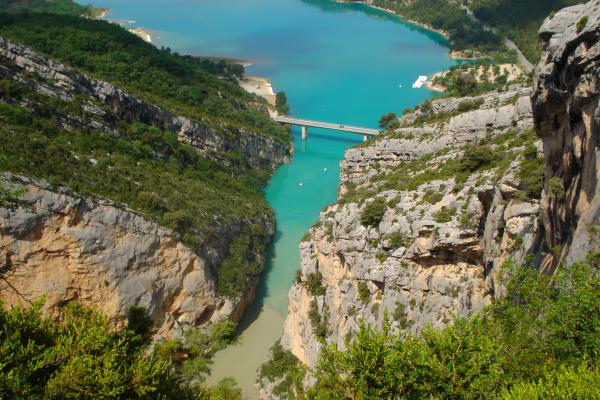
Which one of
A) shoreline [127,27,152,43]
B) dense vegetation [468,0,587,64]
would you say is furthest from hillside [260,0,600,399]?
shoreline [127,27,152,43]

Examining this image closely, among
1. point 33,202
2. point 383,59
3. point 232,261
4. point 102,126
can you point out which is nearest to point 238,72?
point 383,59

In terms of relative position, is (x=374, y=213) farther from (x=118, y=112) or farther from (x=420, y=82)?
(x=420, y=82)

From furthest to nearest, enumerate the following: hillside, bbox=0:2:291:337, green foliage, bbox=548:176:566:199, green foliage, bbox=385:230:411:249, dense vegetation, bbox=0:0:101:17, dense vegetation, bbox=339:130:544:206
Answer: dense vegetation, bbox=0:0:101:17, hillside, bbox=0:2:291:337, green foliage, bbox=385:230:411:249, dense vegetation, bbox=339:130:544:206, green foliage, bbox=548:176:566:199

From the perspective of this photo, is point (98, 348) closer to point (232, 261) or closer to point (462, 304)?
point (462, 304)

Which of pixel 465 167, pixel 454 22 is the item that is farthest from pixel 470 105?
pixel 454 22

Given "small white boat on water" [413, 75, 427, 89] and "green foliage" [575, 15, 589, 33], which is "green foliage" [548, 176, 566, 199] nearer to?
"green foliage" [575, 15, 589, 33]

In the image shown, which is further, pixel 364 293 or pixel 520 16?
pixel 520 16

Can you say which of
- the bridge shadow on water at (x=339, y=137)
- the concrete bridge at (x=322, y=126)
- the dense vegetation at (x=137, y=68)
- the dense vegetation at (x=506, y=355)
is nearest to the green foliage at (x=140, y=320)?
the dense vegetation at (x=506, y=355)
